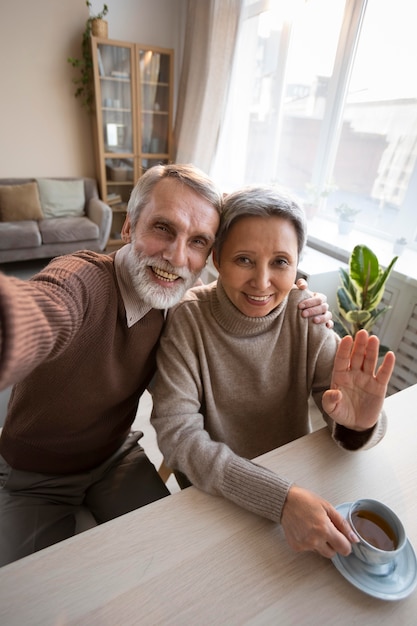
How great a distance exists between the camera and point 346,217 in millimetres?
2629

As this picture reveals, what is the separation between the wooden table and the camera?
1.73ft

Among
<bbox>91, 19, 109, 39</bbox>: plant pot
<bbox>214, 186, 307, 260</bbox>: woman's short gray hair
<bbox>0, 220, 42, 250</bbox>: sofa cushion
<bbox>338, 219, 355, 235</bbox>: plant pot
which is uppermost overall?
<bbox>91, 19, 109, 39</bbox>: plant pot

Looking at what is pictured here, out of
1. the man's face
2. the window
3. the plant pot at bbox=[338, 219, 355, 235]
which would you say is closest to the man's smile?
the man's face

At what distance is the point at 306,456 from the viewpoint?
0.79m

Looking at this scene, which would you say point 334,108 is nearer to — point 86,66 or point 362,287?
point 362,287

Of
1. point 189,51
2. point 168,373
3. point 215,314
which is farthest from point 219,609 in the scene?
point 189,51

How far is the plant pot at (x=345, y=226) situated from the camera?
264 cm

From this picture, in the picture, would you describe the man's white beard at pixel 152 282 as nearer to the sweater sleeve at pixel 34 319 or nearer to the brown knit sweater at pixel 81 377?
the brown knit sweater at pixel 81 377

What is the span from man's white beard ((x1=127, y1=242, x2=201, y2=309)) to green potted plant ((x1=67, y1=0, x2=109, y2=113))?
388cm

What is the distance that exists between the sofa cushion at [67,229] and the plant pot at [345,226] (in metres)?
2.63

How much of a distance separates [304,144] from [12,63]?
3155 millimetres

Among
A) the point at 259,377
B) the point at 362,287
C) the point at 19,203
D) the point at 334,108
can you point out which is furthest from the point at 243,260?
the point at 19,203

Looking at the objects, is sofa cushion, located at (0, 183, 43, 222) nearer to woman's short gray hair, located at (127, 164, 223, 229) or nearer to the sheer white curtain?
the sheer white curtain

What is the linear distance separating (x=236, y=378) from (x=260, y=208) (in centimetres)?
46
